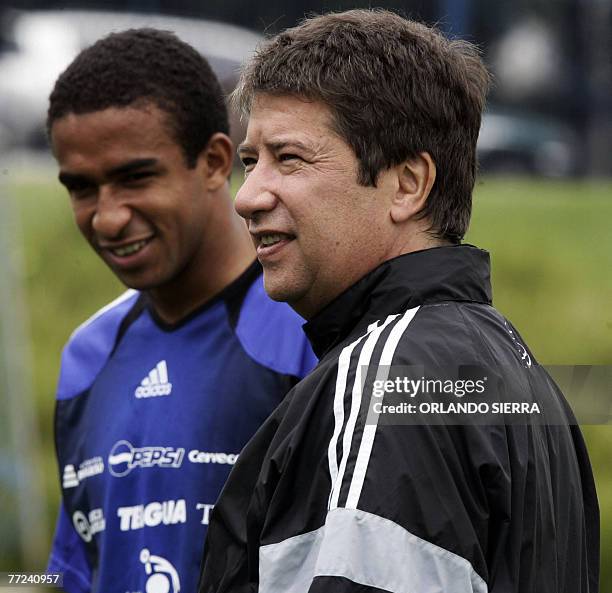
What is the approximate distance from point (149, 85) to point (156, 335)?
0.69 m

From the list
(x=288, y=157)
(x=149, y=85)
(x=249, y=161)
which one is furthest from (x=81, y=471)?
(x=288, y=157)

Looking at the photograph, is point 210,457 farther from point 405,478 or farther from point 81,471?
point 405,478

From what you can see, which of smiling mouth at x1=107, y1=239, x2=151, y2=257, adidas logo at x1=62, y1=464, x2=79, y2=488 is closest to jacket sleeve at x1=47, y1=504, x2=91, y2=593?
adidas logo at x1=62, y1=464, x2=79, y2=488

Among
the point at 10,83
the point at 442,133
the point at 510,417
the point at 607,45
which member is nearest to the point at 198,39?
the point at 10,83

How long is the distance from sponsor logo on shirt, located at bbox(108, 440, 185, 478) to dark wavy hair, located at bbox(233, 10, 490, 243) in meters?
0.98

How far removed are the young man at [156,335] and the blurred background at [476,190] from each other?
266cm

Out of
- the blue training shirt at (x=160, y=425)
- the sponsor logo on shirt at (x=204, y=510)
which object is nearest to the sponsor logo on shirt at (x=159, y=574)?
the blue training shirt at (x=160, y=425)

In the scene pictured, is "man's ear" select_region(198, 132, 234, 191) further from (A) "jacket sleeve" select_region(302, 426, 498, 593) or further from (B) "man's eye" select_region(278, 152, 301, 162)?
(A) "jacket sleeve" select_region(302, 426, 498, 593)

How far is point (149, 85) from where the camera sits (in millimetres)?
3213

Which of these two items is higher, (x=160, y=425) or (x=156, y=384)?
(x=156, y=384)

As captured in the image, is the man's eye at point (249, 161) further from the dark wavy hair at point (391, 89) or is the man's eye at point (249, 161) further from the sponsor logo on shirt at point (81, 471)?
the sponsor logo on shirt at point (81, 471)

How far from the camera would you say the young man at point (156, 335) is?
9.68 ft

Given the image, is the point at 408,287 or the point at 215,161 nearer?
the point at 408,287

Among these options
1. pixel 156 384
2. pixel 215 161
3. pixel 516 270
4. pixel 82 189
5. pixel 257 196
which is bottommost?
pixel 156 384
